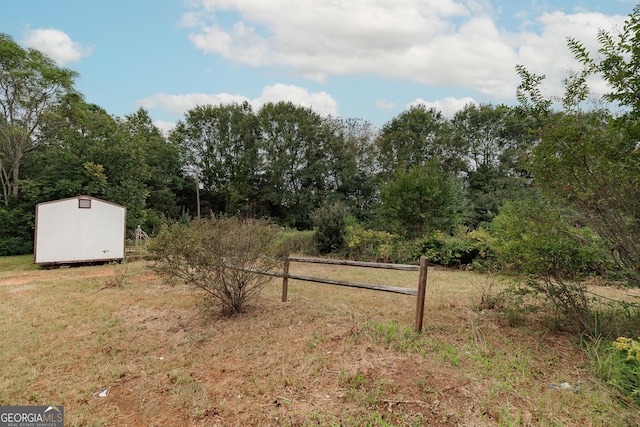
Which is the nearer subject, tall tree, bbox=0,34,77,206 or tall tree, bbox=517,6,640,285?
tall tree, bbox=517,6,640,285

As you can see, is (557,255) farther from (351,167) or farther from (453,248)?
(351,167)

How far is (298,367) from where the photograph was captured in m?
3.04

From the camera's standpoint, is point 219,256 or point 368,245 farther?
point 368,245

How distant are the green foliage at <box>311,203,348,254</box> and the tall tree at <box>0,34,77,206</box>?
1418 centimetres

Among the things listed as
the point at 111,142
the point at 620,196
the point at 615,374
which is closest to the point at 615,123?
the point at 620,196

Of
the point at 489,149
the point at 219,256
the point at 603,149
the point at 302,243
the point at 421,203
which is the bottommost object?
the point at 302,243

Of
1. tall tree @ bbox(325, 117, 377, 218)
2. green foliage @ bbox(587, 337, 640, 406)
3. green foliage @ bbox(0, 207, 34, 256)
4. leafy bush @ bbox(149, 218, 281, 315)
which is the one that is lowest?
green foliage @ bbox(0, 207, 34, 256)

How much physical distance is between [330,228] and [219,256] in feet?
25.4

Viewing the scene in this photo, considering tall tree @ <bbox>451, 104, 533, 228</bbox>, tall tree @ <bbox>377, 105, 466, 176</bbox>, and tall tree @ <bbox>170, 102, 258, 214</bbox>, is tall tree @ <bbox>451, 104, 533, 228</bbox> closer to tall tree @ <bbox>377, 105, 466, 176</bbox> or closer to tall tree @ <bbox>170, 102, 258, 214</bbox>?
tall tree @ <bbox>377, 105, 466, 176</bbox>

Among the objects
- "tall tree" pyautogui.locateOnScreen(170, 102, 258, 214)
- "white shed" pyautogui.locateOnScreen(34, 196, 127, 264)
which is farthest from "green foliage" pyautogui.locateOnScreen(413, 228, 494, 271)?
"tall tree" pyautogui.locateOnScreen(170, 102, 258, 214)

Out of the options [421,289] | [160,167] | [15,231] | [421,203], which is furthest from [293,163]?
[421,289]

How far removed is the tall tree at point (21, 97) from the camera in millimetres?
13953

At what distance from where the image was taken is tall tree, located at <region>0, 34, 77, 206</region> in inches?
549

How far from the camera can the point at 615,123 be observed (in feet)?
9.34
